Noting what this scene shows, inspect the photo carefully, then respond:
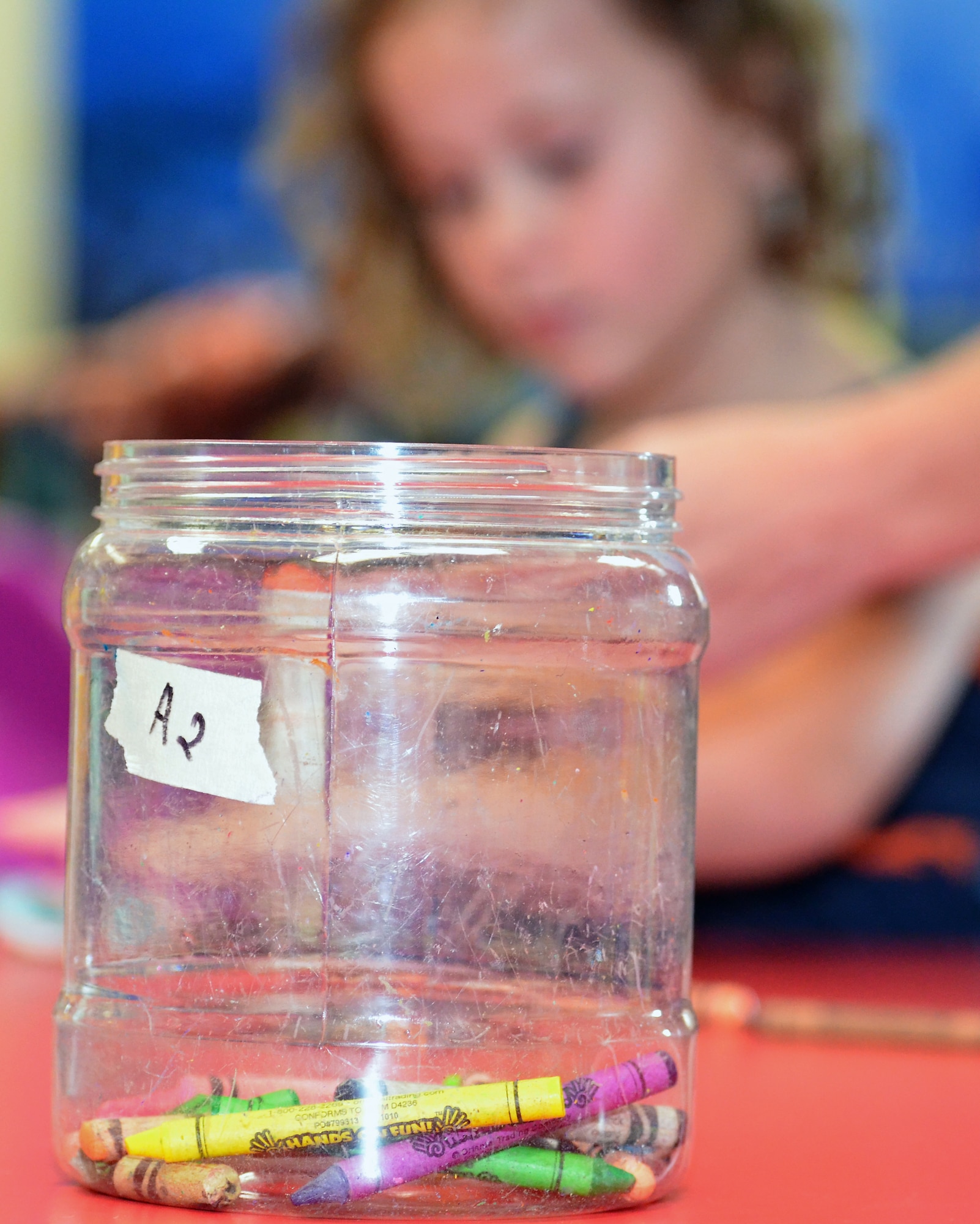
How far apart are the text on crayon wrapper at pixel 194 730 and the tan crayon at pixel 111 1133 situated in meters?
0.08

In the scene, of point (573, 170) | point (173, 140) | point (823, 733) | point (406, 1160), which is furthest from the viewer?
point (173, 140)

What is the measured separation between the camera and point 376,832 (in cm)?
39

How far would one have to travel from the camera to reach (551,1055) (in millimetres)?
393

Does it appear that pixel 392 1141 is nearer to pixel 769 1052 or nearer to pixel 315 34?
pixel 769 1052

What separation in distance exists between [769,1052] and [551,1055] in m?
0.29

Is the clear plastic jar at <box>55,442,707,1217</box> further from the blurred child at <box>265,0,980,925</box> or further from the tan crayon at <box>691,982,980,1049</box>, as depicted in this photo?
the blurred child at <box>265,0,980,925</box>

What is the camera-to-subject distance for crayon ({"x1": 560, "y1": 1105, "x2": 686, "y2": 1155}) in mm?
387

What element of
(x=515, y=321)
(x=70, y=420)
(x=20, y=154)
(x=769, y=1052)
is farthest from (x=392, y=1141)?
(x=20, y=154)

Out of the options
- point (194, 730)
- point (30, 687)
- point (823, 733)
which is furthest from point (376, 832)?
point (30, 687)

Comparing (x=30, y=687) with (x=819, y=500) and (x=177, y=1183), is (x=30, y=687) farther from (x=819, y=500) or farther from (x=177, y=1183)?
(x=177, y=1183)

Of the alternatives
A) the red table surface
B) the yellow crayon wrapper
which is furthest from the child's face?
the yellow crayon wrapper

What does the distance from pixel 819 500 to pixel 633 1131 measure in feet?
1.49

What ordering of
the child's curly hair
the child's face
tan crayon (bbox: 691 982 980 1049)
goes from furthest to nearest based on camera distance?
the child's curly hair, the child's face, tan crayon (bbox: 691 982 980 1049)

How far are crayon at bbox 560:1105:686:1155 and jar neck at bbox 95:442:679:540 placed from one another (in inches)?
5.9
